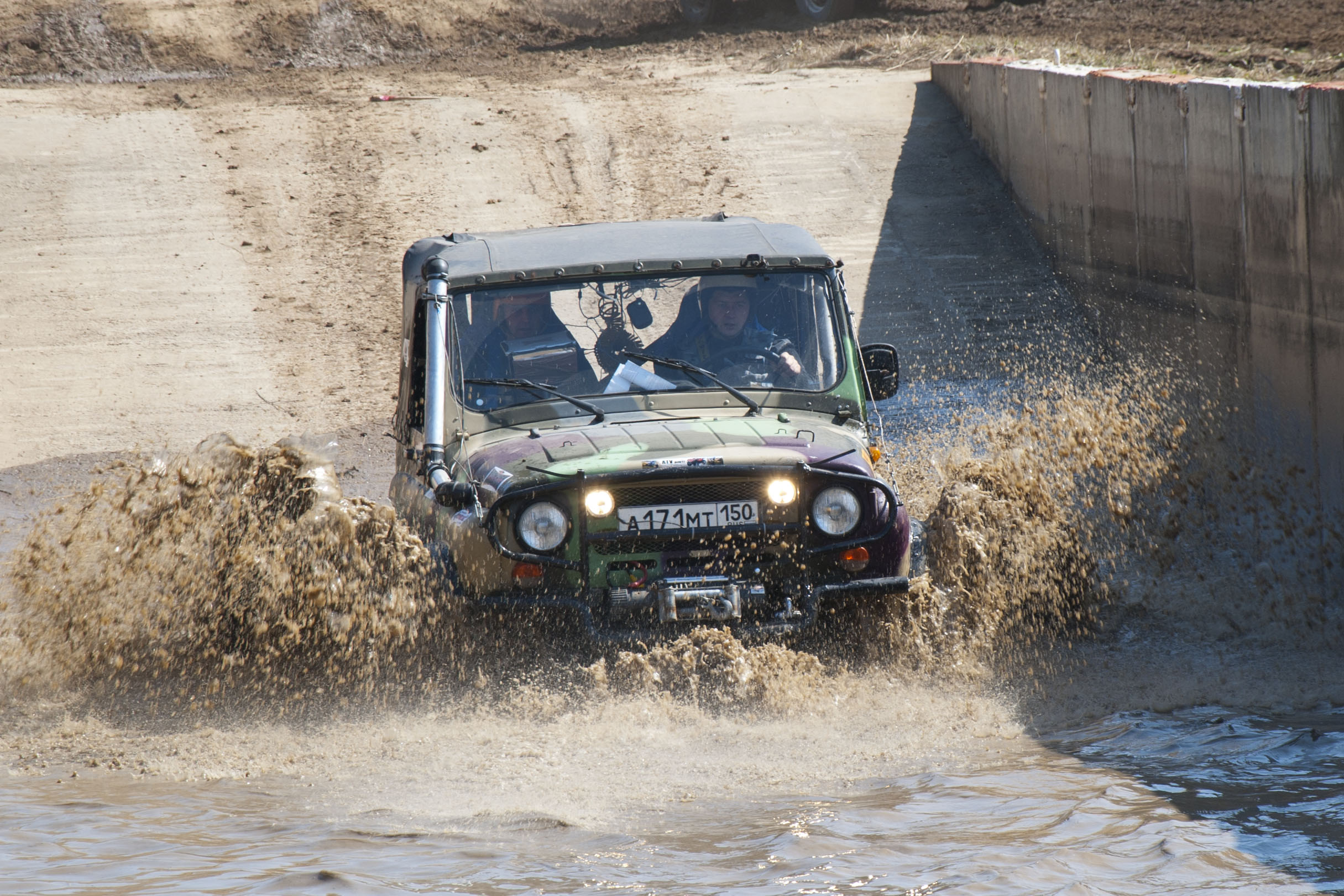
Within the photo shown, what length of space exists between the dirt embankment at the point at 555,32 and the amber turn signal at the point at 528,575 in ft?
42.2

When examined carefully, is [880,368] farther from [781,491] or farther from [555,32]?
[555,32]

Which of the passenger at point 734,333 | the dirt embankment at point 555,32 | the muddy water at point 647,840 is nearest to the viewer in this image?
the muddy water at point 647,840

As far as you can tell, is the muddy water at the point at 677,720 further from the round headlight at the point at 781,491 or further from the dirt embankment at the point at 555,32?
the dirt embankment at the point at 555,32

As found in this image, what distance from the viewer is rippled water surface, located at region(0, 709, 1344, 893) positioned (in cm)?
351

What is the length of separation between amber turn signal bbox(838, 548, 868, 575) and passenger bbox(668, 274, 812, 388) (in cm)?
94

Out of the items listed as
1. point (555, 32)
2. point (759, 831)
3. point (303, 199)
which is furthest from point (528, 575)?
point (555, 32)

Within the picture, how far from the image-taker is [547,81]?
18031 millimetres

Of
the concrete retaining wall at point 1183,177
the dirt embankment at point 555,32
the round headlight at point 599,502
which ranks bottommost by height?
the round headlight at point 599,502

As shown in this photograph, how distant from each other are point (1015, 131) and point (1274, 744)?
32.2 feet

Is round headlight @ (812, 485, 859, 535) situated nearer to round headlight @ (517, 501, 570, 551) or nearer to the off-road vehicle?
the off-road vehicle

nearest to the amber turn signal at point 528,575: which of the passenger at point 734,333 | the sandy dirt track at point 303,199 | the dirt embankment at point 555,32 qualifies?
the passenger at point 734,333

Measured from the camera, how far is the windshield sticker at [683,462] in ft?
15.6

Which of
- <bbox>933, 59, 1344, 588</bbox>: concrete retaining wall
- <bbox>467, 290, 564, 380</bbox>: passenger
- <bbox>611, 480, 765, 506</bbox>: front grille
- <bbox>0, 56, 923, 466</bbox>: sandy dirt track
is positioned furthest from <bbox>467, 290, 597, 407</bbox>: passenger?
<bbox>0, 56, 923, 466</bbox>: sandy dirt track

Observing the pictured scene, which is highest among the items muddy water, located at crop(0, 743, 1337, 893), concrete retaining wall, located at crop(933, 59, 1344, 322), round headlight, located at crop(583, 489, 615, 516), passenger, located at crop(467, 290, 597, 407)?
concrete retaining wall, located at crop(933, 59, 1344, 322)
